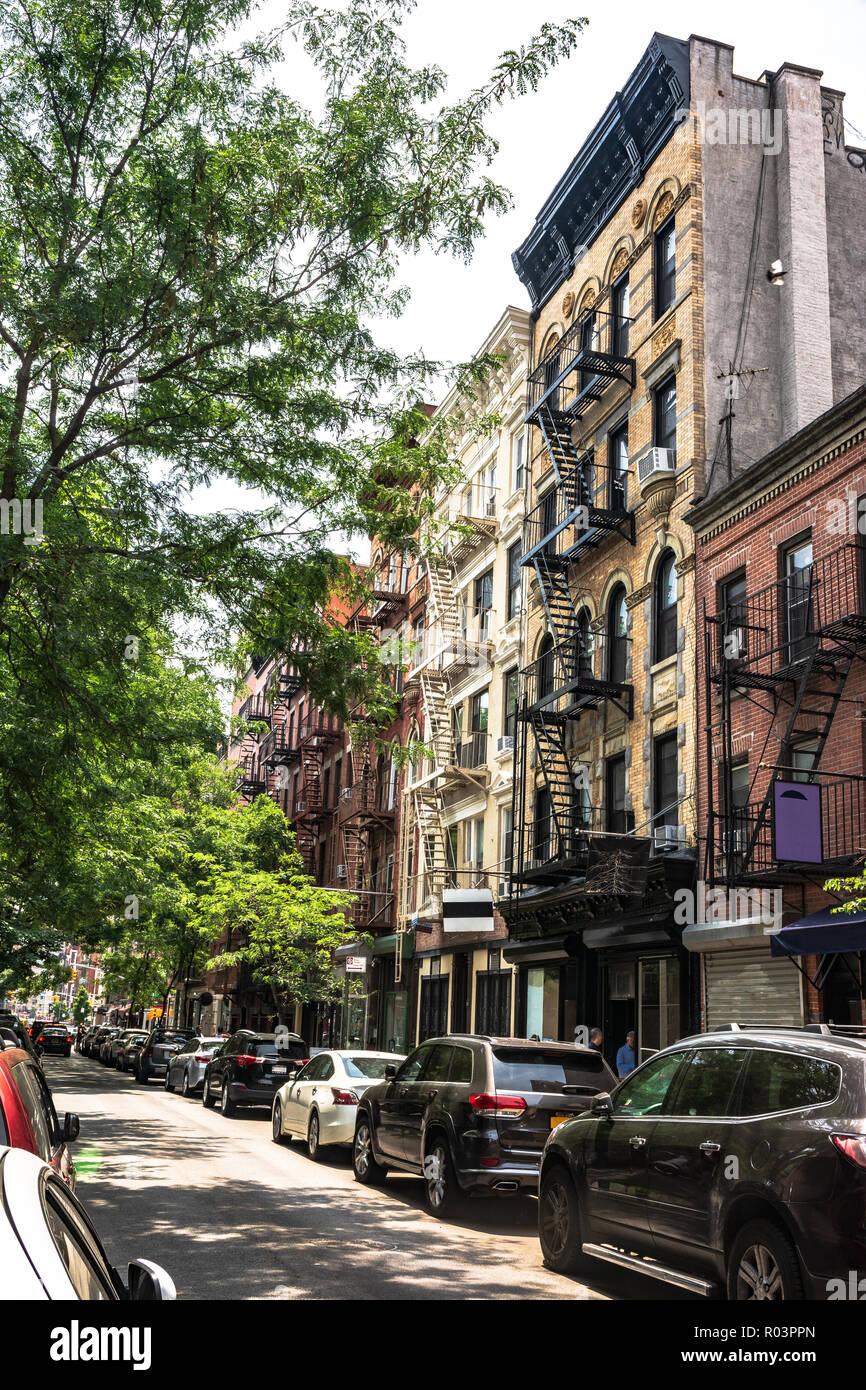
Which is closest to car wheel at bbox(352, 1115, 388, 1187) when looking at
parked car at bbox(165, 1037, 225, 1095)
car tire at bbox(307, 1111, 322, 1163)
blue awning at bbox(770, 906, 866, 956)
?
car tire at bbox(307, 1111, 322, 1163)

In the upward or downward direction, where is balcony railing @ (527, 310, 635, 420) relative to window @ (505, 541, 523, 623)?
upward

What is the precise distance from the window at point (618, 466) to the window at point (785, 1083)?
18553 millimetres

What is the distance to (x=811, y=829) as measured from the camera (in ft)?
55.2

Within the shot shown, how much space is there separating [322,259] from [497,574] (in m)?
19.4

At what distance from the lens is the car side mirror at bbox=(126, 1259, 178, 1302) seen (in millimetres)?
2906

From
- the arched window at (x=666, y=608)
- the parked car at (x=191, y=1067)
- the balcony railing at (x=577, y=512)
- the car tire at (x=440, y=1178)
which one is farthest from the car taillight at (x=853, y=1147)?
the parked car at (x=191, y=1067)

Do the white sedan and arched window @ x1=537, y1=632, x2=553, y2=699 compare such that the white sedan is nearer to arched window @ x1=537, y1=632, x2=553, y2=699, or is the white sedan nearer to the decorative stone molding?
arched window @ x1=537, y1=632, x2=553, y2=699

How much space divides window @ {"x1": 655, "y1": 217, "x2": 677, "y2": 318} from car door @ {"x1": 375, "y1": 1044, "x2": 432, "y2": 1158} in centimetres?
1713

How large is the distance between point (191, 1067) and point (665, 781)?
14.5m

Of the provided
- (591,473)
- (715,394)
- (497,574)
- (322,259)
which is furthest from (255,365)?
(497,574)

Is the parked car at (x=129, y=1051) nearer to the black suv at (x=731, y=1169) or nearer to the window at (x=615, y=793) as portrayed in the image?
the window at (x=615, y=793)

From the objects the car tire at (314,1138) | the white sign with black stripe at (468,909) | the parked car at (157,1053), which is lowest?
the parked car at (157,1053)

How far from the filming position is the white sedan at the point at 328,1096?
53.5 ft

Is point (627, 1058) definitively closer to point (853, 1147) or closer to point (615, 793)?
point (615, 793)
